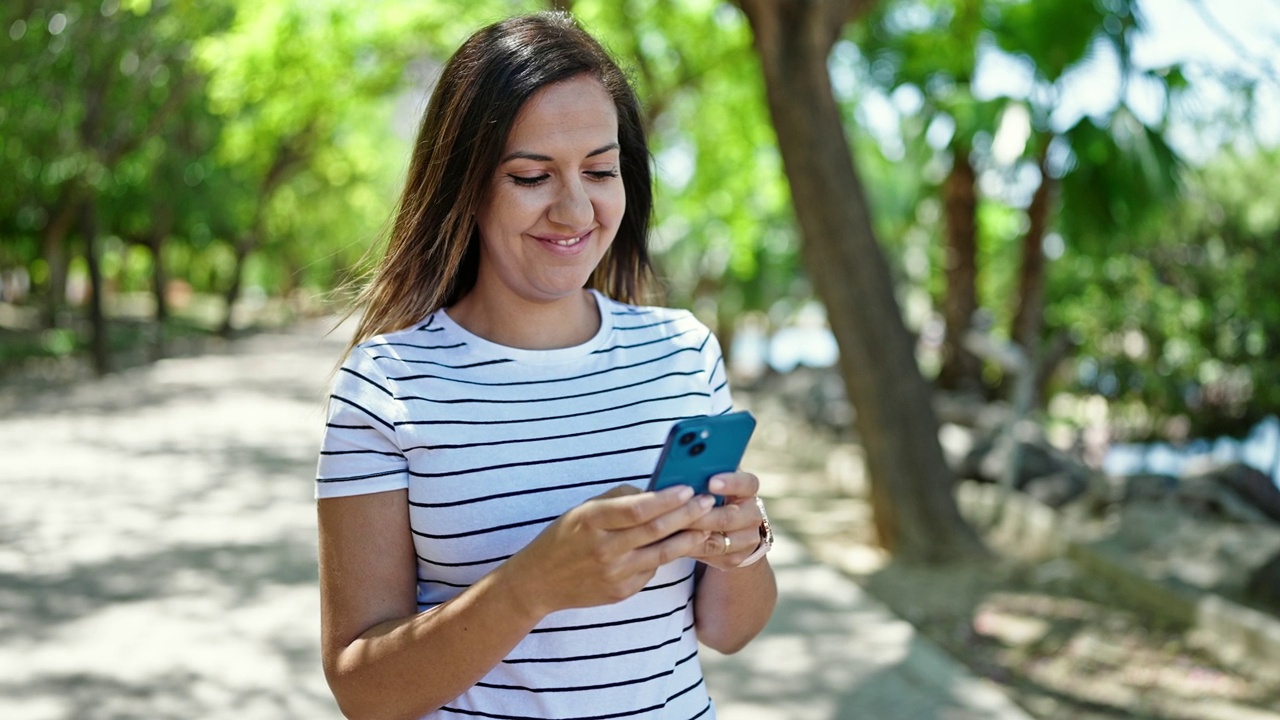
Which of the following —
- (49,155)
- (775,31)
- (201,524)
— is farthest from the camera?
(49,155)

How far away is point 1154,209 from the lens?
33.8 ft

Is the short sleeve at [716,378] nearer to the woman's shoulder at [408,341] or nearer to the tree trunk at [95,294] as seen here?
the woman's shoulder at [408,341]

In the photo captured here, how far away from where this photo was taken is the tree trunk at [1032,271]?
40.0 ft

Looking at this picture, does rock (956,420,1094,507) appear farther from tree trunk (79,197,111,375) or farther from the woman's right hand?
tree trunk (79,197,111,375)

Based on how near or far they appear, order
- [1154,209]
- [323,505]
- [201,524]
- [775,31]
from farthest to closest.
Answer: [1154,209]
[201,524]
[775,31]
[323,505]


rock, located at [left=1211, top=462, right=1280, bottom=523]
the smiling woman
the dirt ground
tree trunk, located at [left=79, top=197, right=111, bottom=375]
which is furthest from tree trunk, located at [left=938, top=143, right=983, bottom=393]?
the smiling woman

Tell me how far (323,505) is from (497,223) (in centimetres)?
48

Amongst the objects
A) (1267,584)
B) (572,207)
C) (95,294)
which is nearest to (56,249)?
(95,294)

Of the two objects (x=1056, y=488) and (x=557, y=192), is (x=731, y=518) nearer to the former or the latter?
(x=557, y=192)

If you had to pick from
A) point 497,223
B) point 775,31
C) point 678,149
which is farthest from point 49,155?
point 497,223

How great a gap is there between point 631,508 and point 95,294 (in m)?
18.2

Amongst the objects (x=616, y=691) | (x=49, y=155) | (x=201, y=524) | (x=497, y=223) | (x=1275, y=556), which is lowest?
(x=1275, y=556)

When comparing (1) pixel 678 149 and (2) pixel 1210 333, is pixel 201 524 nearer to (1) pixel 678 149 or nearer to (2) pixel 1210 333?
(2) pixel 1210 333

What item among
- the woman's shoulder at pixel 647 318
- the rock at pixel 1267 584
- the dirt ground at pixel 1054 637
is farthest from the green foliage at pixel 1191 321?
the woman's shoulder at pixel 647 318
